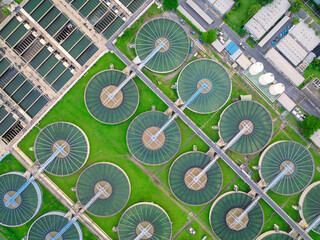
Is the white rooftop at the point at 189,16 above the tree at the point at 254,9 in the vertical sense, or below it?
below

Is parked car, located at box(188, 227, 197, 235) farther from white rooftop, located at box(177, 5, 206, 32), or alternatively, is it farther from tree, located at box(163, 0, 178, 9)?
tree, located at box(163, 0, 178, 9)

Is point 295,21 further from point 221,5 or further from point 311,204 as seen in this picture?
point 311,204

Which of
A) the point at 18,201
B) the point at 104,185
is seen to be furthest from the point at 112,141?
the point at 18,201

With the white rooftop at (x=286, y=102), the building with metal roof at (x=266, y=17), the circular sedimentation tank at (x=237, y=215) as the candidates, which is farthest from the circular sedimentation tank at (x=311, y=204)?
the building with metal roof at (x=266, y=17)

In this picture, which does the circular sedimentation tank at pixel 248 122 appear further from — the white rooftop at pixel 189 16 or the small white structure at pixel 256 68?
the white rooftop at pixel 189 16

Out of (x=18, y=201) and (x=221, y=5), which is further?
(x=221, y=5)

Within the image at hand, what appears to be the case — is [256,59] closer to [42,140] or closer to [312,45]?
[312,45]

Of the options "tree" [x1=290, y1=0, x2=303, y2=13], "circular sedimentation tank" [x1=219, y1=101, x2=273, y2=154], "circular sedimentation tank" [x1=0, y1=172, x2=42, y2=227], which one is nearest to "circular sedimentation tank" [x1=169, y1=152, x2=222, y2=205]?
"circular sedimentation tank" [x1=219, y1=101, x2=273, y2=154]
